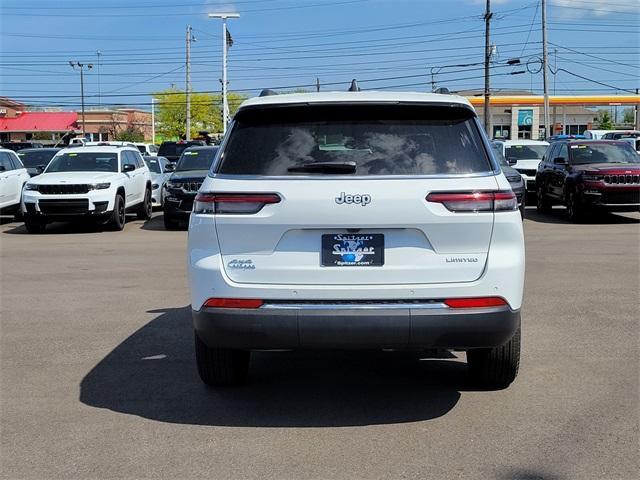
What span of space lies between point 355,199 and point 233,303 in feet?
2.97

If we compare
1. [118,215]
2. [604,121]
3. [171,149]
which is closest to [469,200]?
[118,215]

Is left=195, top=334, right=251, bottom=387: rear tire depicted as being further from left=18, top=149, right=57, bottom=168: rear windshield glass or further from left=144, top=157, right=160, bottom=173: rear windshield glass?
left=18, top=149, right=57, bottom=168: rear windshield glass

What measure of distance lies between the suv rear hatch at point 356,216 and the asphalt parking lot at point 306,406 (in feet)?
3.02

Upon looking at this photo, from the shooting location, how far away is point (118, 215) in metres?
17.4

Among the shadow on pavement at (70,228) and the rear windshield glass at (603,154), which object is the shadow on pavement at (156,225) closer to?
the shadow on pavement at (70,228)

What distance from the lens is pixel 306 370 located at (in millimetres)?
6098

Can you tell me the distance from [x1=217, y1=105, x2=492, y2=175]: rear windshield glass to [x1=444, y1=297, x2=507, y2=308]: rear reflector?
729 mm

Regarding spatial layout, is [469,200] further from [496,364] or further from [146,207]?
[146,207]

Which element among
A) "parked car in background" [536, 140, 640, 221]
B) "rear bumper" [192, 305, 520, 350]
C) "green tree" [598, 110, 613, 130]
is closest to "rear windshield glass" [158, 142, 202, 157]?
"parked car in background" [536, 140, 640, 221]

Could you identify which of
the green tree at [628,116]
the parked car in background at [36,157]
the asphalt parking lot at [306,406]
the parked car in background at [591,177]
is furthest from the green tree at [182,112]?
the asphalt parking lot at [306,406]

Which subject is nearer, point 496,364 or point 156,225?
point 496,364

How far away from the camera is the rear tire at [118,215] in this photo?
56.4 feet

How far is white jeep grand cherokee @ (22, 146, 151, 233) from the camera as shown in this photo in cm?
1667

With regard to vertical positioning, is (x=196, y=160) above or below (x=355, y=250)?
above
